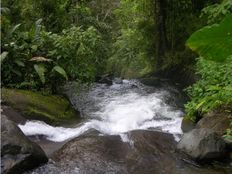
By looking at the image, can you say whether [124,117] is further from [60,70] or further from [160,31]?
[160,31]

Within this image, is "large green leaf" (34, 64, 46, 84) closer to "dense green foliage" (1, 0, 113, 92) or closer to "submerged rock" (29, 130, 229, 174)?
"dense green foliage" (1, 0, 113, 92)

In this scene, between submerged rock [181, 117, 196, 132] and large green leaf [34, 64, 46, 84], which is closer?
submerged rock [181, 117, 196, 132]

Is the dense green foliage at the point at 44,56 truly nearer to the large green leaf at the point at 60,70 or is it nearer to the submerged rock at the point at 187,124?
the large green leaf at the point at 60,70

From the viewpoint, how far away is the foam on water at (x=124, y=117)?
7445 millimetres

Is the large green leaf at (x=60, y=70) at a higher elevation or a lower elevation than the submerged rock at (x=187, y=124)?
higher

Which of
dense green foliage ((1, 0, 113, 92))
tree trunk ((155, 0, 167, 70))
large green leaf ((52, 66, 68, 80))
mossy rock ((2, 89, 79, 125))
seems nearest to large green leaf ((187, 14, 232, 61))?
mossy rock ((2, 89, 79, 125))

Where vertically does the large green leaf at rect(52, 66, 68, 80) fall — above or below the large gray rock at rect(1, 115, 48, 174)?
above

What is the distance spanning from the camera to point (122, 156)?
6328 mm

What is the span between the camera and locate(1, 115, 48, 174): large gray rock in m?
5.54

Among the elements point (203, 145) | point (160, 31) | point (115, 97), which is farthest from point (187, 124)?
point (160, 31)

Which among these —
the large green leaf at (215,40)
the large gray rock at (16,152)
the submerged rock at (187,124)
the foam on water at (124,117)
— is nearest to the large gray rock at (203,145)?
the foam on water at (124,117)

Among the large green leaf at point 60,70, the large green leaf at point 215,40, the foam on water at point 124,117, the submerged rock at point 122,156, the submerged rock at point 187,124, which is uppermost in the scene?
the large green leaf at point 215,40

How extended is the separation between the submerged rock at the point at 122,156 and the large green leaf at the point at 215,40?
16.5 feet

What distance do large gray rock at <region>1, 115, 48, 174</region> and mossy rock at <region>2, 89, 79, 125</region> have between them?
179 centimetres
